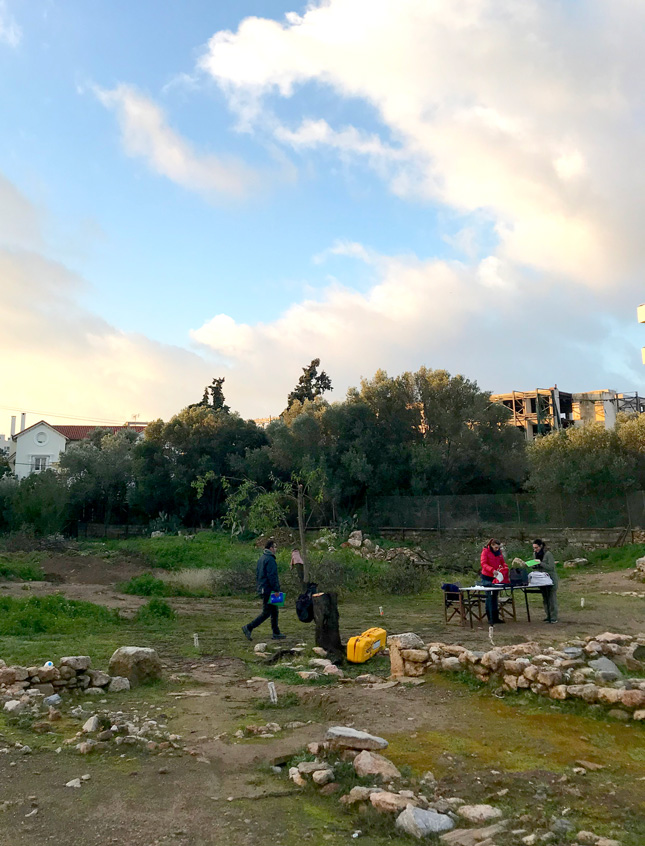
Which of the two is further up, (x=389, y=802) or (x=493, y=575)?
(x=493, y=575)

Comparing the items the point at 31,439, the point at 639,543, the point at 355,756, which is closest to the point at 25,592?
the point at 355,756

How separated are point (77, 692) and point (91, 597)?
11584 millimetres

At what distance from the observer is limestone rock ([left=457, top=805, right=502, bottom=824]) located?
15.8ft

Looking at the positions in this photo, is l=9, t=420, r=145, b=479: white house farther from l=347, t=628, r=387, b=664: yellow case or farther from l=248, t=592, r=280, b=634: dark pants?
l=347, t=628, r=387, b=664: yellow case

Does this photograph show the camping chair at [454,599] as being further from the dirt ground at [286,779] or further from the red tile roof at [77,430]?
the red tile roof at [77,430]

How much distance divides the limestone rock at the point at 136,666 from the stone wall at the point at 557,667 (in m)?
3.37

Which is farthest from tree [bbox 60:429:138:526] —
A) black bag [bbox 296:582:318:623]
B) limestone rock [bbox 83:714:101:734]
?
limestone rock [bbox 83:714:101:734]

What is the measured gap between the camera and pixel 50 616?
15.0 metres

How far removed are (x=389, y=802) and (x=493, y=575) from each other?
9.15 m

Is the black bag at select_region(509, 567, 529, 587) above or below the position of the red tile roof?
below

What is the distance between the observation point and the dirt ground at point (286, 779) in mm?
4887

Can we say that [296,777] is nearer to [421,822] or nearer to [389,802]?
[389,802]

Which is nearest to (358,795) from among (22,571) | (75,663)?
(75,663)

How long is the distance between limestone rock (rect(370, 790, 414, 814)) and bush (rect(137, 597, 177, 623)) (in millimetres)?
11470
